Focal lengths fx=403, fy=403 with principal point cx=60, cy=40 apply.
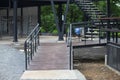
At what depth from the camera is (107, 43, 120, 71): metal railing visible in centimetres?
1619

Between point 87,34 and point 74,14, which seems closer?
point 87,34

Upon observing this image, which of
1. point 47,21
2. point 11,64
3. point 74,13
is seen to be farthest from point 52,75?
point 47,21

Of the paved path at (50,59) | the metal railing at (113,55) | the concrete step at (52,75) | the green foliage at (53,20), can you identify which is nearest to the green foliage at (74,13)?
the green foliage at (53,20)

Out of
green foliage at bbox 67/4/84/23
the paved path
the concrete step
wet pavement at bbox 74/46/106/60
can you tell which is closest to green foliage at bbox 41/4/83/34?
green foliage at bbox 67/4/84/23

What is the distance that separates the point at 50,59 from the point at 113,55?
283 cm

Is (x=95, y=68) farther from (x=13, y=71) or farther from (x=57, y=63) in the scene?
(x=13, y=71)

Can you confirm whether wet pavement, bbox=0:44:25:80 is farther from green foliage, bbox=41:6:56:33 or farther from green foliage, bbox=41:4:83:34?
green foliage, bbox=41:6:56:33

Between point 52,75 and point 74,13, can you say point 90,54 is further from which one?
point 74,13

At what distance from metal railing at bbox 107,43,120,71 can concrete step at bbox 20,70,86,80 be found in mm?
3083

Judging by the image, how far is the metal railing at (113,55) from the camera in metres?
16.2

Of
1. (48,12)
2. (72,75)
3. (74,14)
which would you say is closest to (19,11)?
(74,14)

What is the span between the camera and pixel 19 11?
36.2 metres

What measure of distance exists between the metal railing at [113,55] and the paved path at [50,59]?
6.35 feet

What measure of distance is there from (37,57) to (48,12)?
33.1 meters
